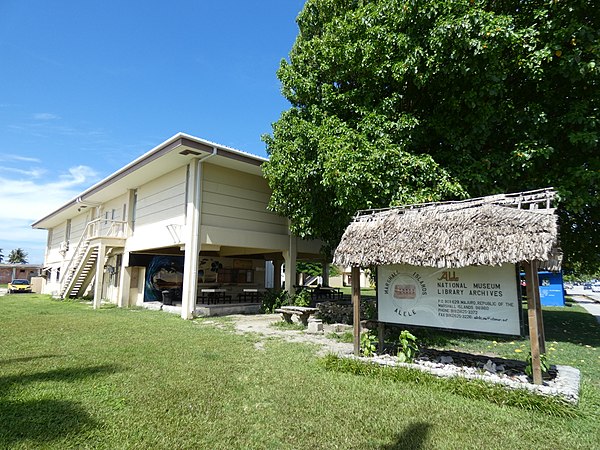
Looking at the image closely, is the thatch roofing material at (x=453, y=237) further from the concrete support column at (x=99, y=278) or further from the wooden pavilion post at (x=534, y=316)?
the concrete support column at (x=99, y=278)

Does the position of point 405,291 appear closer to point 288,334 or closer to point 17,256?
point 288,334

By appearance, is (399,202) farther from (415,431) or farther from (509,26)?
(415,431)

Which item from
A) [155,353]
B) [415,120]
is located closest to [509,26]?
[415,120]

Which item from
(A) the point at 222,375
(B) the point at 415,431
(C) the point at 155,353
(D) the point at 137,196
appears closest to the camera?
(B) the point at 415,431

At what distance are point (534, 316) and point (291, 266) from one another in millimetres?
11753

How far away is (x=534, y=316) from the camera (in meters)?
5.44

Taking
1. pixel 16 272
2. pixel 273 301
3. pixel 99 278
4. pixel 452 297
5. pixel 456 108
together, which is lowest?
pixel 273 301

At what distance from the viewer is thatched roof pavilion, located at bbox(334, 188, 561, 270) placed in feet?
17.4

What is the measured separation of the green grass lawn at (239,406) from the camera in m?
3.84

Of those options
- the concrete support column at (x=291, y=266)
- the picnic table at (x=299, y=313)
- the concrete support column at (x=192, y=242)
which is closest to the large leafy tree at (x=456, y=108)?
the picnic table at (x=299, y=313)

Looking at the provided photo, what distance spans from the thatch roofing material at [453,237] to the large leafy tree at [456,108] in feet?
8.22

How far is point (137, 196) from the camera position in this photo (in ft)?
61.3

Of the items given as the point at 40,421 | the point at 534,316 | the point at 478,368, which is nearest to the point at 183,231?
the point at 40,421

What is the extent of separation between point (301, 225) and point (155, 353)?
624 centimetres
